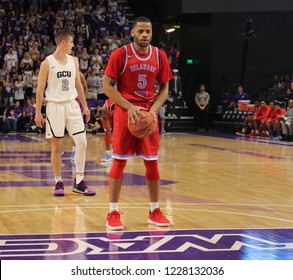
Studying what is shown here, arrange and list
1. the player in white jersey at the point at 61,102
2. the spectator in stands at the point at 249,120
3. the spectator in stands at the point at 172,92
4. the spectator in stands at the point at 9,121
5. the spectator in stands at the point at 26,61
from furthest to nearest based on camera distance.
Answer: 1. the spectator in stands at the point at 172,92
2. the spectator in stands at the point at 26,61
3. the spectator in stands at the point at 9,121
4. the spectator in stands at the point at 249,120
5. the player in white jersey at the point at 61,102

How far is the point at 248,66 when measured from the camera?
26469 mm

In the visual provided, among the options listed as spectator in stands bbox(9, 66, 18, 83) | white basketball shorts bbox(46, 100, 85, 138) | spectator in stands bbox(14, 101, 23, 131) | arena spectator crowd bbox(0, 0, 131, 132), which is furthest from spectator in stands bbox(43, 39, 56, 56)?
white basketball shorts bbox(46, 100, 85, 138)

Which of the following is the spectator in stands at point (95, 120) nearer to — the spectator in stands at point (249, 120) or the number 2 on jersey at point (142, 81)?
the spectator in stands at point (249, 120)

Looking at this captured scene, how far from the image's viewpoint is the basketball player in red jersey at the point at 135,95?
5.92 metres

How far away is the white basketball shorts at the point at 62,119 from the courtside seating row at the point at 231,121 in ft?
47.0

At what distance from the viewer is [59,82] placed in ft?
26.5

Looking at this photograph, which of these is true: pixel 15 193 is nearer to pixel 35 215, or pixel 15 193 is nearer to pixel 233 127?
pixel 35 215

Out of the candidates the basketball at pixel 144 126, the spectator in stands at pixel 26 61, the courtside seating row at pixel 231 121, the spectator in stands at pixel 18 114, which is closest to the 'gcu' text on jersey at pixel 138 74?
the basketball at pixel 144 126

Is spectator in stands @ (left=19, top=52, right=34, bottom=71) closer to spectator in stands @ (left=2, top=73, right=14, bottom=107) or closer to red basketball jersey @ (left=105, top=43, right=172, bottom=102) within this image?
spectator in stands @ (left=2, top=73, right=14, bottom=107)

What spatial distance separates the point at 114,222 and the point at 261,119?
15.2 m

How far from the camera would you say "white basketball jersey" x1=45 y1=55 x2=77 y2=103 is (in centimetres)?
804

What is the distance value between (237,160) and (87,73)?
1113 centimetres
